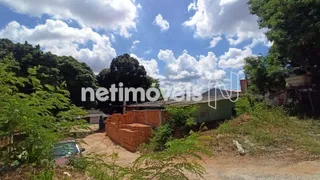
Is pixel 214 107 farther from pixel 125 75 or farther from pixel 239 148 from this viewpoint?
pixel 125 75

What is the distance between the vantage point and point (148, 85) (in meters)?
29.9

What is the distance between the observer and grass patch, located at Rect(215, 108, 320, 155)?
31.0 ft

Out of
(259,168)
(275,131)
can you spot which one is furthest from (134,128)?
(259,168)

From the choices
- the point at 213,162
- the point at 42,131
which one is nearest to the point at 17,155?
the point at 42,131

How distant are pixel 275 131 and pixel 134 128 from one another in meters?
7.29

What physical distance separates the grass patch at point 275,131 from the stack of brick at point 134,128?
3.82m

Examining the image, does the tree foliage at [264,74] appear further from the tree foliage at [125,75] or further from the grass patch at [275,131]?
Answer: the tree foliage at [125,75]

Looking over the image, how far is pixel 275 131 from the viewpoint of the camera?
35.7 feet

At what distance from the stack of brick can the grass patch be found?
3.82 metres

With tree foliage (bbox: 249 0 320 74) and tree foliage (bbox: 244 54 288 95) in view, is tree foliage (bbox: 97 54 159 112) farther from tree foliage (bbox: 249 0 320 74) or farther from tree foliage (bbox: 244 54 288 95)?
tree foliage (bbox: 249 0 320 74)

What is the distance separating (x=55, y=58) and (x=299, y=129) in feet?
64.3

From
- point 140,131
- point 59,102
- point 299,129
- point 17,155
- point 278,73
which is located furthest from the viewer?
point 278,73

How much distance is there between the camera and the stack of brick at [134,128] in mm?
13305

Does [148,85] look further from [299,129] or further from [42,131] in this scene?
[42,131]
